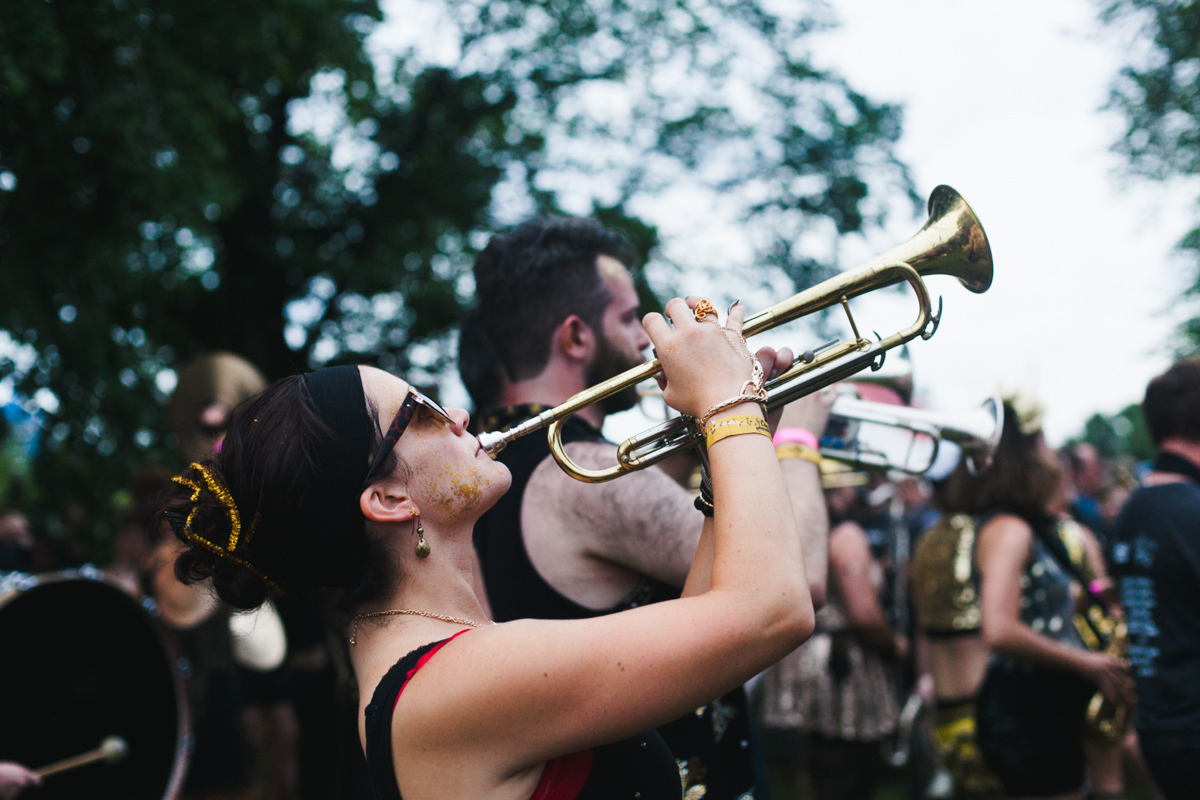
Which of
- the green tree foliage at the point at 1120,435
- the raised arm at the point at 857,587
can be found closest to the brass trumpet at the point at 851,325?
the raised arm at the point at 857,587

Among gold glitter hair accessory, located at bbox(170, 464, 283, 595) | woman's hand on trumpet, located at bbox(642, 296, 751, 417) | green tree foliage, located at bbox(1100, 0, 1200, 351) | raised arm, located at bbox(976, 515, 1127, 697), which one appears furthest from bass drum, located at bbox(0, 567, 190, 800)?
green tree foliage, located at bbox(1100, 0, 1200, 351)

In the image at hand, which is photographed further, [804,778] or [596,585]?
[804,778]

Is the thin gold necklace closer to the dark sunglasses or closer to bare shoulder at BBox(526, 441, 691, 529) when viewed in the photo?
the dark sunglasses

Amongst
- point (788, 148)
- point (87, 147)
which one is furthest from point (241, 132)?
point (788, 148)

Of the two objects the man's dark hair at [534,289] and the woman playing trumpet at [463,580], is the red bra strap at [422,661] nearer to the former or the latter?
the woman playing trumpet at [463,580]

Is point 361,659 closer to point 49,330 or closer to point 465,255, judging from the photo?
point 49,330

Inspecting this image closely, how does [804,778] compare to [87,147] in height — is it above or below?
below

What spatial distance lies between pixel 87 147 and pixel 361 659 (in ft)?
16.6

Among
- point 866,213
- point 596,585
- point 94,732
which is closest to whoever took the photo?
point 596,585

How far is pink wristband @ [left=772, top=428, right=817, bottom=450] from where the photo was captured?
220cm

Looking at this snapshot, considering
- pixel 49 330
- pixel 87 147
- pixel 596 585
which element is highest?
pixel 87 147

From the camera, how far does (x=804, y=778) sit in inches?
297

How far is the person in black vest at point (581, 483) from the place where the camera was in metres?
1.97

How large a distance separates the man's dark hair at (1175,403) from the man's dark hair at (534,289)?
2362mm
